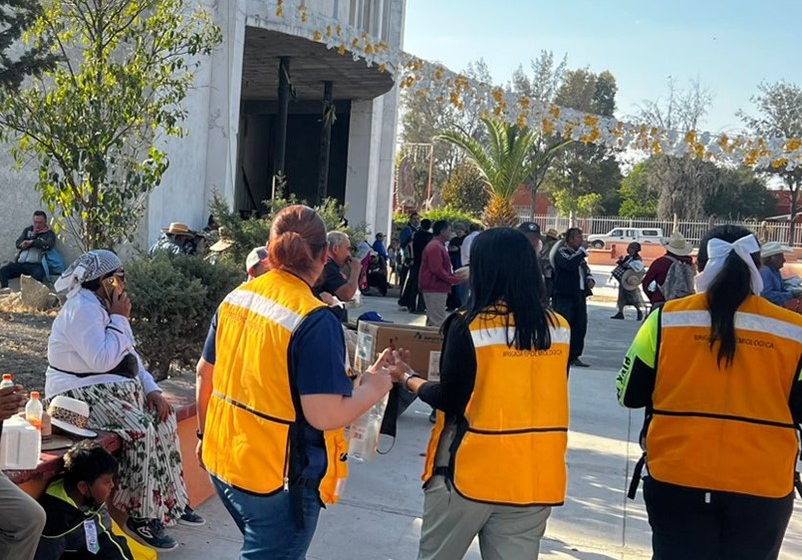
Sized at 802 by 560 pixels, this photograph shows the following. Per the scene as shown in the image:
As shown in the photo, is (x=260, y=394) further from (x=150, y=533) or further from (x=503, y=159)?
(x=503, y=159)

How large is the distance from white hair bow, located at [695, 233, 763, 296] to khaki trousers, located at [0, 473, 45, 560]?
2.59m

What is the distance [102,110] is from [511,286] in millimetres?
3929

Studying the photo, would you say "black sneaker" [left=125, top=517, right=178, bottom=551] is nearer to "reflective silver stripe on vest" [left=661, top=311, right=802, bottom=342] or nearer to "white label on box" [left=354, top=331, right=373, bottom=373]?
"white label on box" [left=354, top=331, right=373, bottom=373]

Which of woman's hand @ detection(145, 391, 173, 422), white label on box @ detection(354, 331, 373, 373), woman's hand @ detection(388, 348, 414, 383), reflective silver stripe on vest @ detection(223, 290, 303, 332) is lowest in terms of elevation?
woman's hand @ detection(145, 391, 173, 422)

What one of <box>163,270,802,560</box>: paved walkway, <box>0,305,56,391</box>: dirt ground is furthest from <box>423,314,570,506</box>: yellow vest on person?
<box>0,305,56,391</box>: dirt ground

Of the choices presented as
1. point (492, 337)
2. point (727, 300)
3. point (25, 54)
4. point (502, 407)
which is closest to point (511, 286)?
point (492, 337)

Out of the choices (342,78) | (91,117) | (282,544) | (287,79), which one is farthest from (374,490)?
(342,78)

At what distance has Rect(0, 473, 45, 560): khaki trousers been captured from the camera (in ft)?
9.16

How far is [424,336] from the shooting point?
4098mm

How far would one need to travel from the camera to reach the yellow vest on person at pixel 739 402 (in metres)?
2.59

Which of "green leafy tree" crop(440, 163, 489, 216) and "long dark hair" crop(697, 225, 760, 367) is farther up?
"green leafy tree" crop(440, 163, 489, 216)

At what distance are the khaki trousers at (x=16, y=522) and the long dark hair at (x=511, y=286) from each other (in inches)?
69.8

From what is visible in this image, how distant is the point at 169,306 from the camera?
5.42 meters

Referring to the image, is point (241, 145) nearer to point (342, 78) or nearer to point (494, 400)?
point (342, 78)
